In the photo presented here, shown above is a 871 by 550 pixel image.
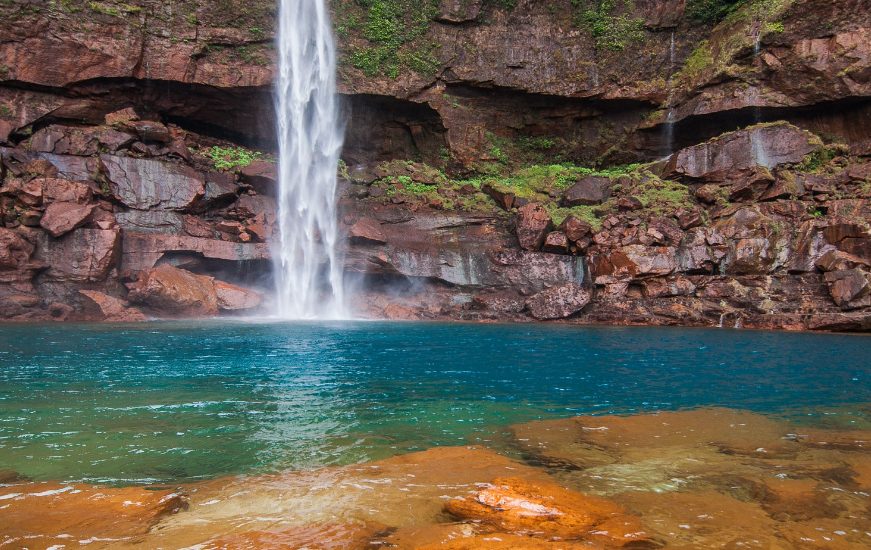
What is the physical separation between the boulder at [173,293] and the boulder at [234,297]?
356mm

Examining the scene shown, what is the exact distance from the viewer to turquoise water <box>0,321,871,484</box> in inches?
213

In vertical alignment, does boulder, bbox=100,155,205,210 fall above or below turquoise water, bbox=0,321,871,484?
above

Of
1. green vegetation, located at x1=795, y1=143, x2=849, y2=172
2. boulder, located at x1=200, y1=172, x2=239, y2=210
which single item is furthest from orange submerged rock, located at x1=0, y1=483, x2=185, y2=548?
green vegetation, located at x1=795, y1=143, x2=849, y2=172

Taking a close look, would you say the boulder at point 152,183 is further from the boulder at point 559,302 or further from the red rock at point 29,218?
the boulder at point 559,302

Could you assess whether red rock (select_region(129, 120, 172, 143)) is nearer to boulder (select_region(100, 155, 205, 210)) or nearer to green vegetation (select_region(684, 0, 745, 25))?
boulder (select_region(100, 155, 205, 210))

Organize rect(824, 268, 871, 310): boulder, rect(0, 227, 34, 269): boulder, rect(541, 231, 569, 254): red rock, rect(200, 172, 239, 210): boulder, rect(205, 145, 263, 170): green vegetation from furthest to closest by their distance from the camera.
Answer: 1. rect(205, 145, 263, 170): green vegetation
2. rect(200, 172, 239, 210): boulder
3. rect(541, 231, 569, 254): red rock
4. rect(824, 268, 871, 310): boulder
5. rect(0, 227, 34, 269): boulder

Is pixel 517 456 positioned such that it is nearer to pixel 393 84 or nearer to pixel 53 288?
pixel 53 288

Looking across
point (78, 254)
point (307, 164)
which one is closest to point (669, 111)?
point (307, 164)

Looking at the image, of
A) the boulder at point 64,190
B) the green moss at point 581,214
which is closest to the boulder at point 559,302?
the green moss at point 581,214

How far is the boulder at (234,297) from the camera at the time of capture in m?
23.4

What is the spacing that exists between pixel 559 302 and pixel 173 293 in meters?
16.7

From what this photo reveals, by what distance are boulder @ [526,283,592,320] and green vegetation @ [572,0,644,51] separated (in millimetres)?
16183

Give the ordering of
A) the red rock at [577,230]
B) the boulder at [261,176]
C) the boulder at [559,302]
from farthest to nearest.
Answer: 1. the boulder at [261,176]
2. the red rock at [577,230]
3. the boulder at [559,302]

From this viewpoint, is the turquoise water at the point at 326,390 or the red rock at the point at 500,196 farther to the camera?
the red rock at the point at 500,196
